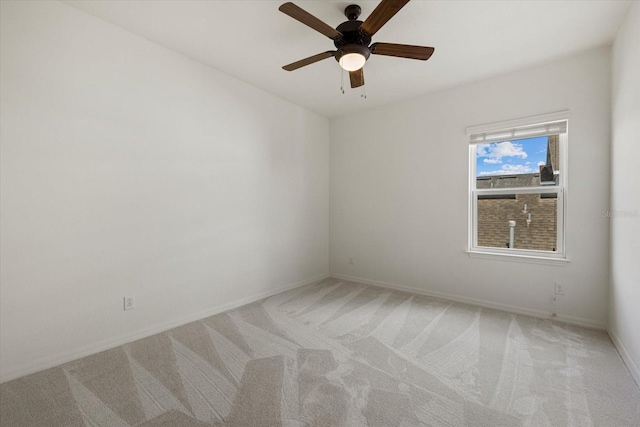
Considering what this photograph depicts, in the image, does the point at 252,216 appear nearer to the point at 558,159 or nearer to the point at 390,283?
the point at 390,283

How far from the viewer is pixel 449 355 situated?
7.50 ft

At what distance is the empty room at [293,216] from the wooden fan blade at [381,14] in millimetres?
15

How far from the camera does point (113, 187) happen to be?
2.42 meters

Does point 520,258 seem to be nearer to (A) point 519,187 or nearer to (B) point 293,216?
(A) point 519,187

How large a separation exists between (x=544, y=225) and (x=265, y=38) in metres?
3.40

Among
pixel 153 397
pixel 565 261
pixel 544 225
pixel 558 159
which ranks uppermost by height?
pixel 558 159

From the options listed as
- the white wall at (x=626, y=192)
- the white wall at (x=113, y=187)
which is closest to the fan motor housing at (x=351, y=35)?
the white wall at (x=113, y=187)

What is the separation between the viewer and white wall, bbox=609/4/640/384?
6.56 feet

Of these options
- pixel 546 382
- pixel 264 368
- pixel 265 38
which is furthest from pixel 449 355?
pixel 265 38

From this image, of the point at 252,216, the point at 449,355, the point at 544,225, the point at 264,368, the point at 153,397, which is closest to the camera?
the point at 153,397

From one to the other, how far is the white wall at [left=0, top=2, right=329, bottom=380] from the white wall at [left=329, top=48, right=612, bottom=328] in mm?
1444

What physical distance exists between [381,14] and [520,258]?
283cm

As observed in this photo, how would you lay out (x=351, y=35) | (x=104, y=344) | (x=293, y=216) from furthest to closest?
(x=293, y=216) < (x=104, y=344) < (x=351, y=35)

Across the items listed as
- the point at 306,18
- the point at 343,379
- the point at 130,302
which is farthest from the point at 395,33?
the point at 130,302
